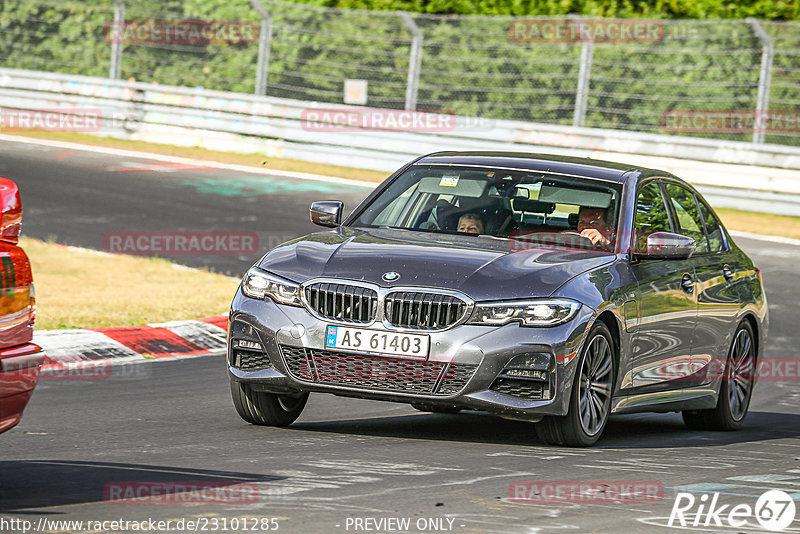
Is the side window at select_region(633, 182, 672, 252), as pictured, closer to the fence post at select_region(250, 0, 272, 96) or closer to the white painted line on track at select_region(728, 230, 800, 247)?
the white painted line on track at select_region(728, 230, 800, 247)

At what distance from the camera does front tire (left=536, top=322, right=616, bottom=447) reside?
7523 mm

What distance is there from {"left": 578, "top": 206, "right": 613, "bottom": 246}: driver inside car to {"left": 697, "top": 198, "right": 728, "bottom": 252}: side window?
138cm

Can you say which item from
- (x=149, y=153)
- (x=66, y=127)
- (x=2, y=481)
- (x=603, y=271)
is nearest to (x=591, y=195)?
(x=603, y=271)

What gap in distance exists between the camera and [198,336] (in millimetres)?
11578

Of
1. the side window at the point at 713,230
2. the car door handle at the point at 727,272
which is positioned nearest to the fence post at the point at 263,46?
the side window at the point at 713,230

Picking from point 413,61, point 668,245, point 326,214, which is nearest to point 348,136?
point 413,61

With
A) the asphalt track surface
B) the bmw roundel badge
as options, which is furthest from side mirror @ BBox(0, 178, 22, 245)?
the bmw roundel badge

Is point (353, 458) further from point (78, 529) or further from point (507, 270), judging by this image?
point (78, 529)

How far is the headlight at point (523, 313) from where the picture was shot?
7.25 meters

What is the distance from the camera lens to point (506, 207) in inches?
335

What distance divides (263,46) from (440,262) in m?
17.5

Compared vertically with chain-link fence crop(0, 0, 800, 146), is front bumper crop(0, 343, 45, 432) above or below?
below

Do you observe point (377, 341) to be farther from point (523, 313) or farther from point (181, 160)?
point (181, 160)

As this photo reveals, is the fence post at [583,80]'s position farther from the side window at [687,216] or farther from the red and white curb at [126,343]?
the side window at [687,216]
